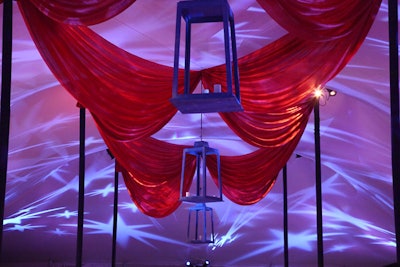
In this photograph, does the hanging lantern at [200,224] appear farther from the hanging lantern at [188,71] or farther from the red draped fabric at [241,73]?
the hanging lantern at [188,71]

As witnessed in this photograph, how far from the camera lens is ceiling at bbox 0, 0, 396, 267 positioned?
5.98m

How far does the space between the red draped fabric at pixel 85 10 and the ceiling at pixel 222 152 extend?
1.50 m

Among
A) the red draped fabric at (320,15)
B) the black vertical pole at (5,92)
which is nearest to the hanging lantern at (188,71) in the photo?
the red draped fabric at (320,15)

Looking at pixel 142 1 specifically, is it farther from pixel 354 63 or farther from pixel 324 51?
pixel 354 63

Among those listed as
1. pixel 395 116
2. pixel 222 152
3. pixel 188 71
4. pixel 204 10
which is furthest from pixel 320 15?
pixel 222 152

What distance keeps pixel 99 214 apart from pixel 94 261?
5.52 feet

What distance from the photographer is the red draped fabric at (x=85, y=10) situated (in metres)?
→ 3.55

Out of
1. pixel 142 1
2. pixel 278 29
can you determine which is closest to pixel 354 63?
pixel 278 29

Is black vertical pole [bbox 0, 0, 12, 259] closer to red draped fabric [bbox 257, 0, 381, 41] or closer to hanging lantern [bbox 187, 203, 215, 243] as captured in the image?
red draped fabric [bbox 257, 0, 381, 41]

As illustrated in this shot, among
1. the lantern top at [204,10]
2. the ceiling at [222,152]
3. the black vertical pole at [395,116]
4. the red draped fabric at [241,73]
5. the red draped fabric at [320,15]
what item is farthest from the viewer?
the ceiling at [222,152]

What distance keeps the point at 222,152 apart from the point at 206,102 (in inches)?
349

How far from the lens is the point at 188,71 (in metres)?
2.71

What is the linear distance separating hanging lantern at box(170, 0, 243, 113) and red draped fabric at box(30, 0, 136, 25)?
84 cm

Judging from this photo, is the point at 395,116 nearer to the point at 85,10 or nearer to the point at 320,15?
the point at 320,15
